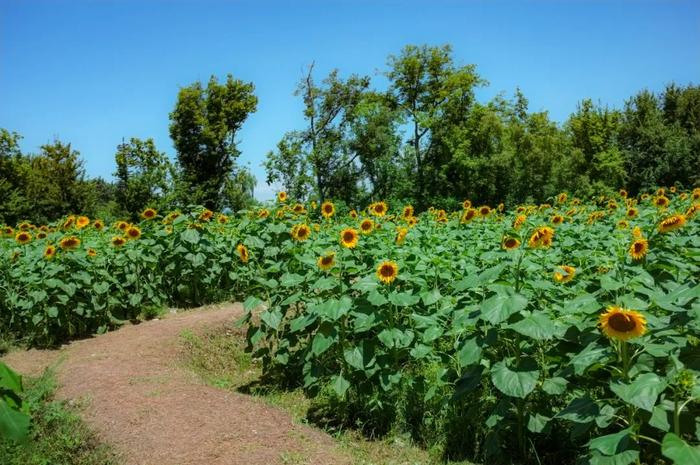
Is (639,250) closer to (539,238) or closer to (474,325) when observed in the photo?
(539,238)

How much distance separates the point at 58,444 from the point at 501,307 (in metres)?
2.73

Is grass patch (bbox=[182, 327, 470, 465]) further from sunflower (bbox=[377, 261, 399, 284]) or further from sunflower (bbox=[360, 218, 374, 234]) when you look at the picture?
sunflower (bbox=[360, 218, 374, 234])

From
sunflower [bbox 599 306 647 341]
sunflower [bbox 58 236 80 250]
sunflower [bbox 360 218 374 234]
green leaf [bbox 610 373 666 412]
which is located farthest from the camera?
sunflower [bbox 58 236 80 250]

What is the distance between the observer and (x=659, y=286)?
292 centimetres

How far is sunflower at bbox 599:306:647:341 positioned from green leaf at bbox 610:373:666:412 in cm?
16

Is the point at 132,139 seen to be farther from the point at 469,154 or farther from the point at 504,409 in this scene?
the point at 504,409

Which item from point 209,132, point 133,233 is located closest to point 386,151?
point 209,132

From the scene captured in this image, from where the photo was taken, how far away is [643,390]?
207cm

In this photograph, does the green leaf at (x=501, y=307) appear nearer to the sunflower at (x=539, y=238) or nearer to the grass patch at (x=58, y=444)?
the sunflower at (x=539, y=238)

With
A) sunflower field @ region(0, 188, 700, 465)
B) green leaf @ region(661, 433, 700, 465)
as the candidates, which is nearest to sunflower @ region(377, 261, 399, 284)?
sunflower field @ region(0, 188, 700, 465)

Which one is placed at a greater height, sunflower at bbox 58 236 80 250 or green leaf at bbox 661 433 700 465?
sunflower at bbox 58 236 80 250

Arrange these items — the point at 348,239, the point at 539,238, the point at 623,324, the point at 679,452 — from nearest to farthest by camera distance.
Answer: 1. the point at 679,452
2. the point at 623,324
3. the point at 539,238
4. the point at 348,239

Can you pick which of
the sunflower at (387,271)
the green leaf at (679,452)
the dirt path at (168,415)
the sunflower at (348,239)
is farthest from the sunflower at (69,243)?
the green leaf at (679,452)

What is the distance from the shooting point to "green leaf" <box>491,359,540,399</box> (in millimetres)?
2531
